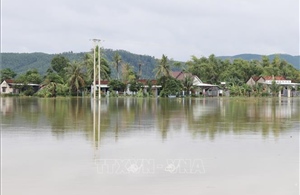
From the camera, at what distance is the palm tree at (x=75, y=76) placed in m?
59.6

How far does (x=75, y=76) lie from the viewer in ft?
196

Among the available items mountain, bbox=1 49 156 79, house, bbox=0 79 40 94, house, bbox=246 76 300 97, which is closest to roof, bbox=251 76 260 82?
house, bbox=246 76 300 97

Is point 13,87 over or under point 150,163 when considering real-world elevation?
over

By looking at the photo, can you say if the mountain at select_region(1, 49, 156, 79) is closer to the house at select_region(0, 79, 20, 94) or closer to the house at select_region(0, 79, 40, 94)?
the house at select_region(0, 79, 20, 94)

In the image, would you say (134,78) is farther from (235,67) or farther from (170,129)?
(170,129)

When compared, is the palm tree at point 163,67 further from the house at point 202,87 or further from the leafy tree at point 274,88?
the leafy tree at point 274,88

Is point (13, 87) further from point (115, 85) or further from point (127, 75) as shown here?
point (127, 75)

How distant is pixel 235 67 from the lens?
7725 centimetres

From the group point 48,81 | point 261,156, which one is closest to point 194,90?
point 48,81

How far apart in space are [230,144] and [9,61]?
119m

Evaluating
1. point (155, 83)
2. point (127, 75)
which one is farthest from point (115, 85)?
point (155, 83)

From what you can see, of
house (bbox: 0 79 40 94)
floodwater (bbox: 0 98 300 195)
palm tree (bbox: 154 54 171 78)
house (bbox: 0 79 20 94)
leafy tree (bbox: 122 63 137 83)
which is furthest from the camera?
house (bbox: 0 79 20 94)

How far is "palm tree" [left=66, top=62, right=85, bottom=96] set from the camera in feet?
196

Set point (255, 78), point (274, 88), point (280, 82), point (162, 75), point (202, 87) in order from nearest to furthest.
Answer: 1. point (162, 75)
2. point (274, 88)
3. point (202, 87)
4. point (280, 82)
5. point (255, 78)
